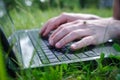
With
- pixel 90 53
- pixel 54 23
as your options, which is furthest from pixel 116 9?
pixel 90 53

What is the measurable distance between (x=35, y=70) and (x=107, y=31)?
62 centimetres

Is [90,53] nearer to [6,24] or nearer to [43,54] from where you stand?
[43,54]

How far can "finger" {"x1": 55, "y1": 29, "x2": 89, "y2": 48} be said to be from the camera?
1.41 meters

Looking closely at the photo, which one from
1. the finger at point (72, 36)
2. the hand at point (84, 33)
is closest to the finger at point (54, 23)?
the hand at point (84, 33)

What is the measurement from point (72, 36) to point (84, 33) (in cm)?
9

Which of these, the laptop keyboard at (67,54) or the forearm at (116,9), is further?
the forearm at (116,9)

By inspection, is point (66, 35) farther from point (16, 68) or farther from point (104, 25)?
point (16, 68)

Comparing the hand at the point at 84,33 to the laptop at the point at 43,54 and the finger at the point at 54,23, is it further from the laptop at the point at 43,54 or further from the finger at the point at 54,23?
the finger at the point at 54,23

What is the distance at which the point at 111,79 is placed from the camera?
1.10m

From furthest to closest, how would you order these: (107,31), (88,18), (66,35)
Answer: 1. (88,18)
2. (107,31)
3. (66,35)

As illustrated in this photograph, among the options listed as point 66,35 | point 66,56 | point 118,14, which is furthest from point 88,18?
point 66,56

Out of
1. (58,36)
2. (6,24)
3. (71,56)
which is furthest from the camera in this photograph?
(6,24)

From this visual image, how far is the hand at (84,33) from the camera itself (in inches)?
55.7

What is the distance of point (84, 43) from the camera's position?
1.38m
